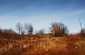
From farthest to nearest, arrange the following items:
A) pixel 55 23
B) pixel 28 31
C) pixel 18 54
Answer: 1. pixel 28 31
2. pixel 55 23
3. pixel 18 54

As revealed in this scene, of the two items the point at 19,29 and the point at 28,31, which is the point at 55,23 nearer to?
the point at 28,31

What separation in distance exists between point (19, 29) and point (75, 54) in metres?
74.8

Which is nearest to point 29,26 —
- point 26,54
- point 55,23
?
point 55,23

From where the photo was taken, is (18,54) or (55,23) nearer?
(18,54)

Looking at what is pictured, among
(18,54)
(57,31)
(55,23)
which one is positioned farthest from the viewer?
(55,23)

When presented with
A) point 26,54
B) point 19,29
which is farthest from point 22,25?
point 26,54

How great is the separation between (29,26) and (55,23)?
3575 centimetres

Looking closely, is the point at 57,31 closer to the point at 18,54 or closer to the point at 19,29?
the point at 18,54

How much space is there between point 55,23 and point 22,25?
137 feet

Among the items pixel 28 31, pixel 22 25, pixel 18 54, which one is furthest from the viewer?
pixel 22 25

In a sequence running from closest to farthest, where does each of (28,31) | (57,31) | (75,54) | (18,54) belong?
(75,54) → (18,54) → (57,31) → (28,31)

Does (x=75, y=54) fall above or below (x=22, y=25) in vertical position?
below

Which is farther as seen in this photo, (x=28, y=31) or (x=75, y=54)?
(x=28, y=31)

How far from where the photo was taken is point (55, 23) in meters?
43.1
